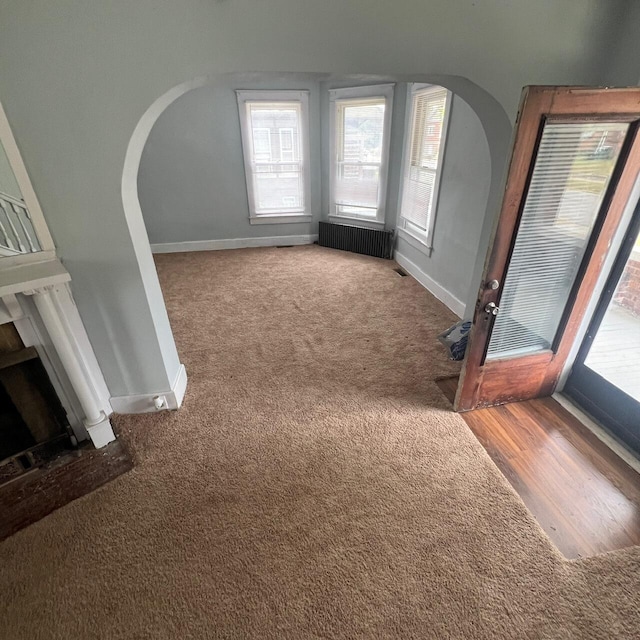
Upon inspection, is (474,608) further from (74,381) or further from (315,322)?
(315,322)

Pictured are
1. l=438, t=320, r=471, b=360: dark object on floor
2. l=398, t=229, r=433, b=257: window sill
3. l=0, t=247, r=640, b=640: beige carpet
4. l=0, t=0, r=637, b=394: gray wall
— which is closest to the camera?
l=0, t=247, r=640, b=640: beige carpet

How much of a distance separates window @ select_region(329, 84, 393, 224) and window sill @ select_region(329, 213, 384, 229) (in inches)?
1.0

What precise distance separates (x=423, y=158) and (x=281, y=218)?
252 cm

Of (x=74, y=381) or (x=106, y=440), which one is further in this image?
(x=106, y=440)

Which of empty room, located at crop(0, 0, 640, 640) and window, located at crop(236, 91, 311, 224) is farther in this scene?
window, located at crop(236, 91, 311, 224)

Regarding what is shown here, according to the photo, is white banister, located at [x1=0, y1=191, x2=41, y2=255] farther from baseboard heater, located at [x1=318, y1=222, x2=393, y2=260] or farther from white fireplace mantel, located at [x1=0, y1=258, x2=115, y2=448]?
baseboard heater, located at [x1=318, y1=222, x2=393, y2=260]

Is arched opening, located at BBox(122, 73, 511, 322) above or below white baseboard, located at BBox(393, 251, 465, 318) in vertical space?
→ above

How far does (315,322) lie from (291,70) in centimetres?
225

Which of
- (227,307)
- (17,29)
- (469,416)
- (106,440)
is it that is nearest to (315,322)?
(227,307)

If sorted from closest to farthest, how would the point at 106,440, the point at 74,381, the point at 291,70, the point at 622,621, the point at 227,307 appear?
the point at 622,621
the point at 291,70
the point at 74,381
the point at 106,440
the point at 227,307

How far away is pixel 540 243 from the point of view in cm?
207

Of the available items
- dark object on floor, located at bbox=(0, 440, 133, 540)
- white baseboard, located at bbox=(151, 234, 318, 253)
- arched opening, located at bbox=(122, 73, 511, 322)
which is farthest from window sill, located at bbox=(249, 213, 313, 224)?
dark object on floor, located at bbox=(0, 440, 133, 540)

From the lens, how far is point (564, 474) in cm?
202

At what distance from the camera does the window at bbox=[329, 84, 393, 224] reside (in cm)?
468
